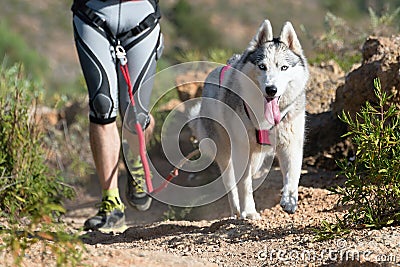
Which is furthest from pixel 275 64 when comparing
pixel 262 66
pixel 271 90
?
pixel 271 90

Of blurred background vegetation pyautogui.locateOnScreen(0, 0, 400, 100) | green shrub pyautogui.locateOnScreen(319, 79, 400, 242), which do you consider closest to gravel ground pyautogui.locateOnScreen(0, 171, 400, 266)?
green shrub pyautogui.locateOnScreen(319, 79, 400, 242)

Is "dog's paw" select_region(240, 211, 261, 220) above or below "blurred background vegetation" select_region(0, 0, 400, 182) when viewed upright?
below

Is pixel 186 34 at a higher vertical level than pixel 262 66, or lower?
higher

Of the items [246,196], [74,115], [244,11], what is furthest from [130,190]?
[244,11]

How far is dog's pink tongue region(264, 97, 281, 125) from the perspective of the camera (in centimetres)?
457

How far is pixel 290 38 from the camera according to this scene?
4707mm

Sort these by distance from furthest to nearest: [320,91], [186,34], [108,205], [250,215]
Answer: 1. [186,34]
2. [320,91]
3. [108,205]
4. [250,215]

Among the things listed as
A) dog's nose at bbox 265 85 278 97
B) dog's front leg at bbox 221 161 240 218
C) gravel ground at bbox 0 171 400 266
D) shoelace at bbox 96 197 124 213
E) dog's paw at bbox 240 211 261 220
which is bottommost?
gravel ground at bbox 0 171 400 266

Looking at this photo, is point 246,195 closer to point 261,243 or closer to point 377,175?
point 261,243

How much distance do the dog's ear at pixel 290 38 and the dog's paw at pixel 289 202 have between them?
3.37 ft

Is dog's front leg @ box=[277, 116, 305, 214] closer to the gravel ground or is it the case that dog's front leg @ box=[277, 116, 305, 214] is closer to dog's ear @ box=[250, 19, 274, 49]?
the gravel ground

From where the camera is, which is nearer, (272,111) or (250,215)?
(272,111)

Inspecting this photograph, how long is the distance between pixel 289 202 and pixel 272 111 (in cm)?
64

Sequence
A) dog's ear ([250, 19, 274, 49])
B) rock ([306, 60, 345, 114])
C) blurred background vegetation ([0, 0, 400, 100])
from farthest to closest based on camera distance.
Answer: blurred background vegetation ([0, 0, 400, 100]) → rock ([306, 60, 345, 114]) → dog's ear ([250, 19, 274, 49])
